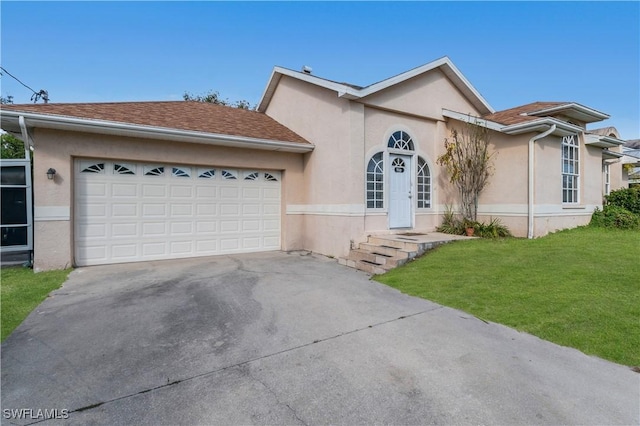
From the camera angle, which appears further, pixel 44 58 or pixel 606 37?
pixel 44 58

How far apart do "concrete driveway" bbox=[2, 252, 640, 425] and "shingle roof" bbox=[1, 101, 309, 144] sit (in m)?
4.64

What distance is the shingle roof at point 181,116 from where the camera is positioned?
734cm

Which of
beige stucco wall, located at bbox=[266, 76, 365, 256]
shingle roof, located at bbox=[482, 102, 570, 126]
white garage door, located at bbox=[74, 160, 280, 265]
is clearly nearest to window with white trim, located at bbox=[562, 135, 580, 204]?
shingle roof, located at bbox=[482, 102, 570, 126]

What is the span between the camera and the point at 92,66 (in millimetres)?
14898

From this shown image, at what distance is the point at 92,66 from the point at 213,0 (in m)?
8.73

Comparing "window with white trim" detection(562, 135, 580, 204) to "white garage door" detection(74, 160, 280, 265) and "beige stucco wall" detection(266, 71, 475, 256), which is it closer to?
"beige stucco wall" detection(266, 71, 475, 256)

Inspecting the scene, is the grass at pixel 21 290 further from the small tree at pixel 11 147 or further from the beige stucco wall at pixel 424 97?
the small tree at pixel 11 147

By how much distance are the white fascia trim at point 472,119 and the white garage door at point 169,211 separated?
619 centimetres

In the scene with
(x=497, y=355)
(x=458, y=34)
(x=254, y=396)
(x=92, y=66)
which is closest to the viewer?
(x=254, y=396)

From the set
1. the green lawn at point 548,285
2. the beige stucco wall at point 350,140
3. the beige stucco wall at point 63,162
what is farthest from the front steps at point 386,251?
the beige stucco wall at point 63,162

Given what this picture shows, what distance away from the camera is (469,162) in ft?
32.7

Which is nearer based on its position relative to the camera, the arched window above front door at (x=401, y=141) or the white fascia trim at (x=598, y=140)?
the arched window above front door at (x=401, y=141)

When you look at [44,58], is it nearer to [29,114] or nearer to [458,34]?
[29,114]

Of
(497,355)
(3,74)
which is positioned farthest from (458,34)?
(3,74)
